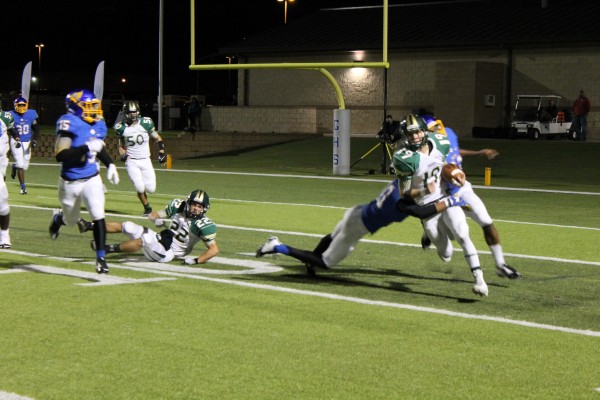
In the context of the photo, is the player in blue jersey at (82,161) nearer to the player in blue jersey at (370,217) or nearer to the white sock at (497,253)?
the player in blue jersey at (370,217)

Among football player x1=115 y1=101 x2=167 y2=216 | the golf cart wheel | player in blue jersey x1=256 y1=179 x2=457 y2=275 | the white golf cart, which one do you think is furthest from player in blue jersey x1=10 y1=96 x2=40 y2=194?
the golf cart wheel

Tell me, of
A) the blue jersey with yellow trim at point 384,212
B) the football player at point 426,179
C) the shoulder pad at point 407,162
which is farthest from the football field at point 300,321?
the shoulder pad at point 407,162

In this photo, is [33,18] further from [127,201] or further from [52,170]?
[127,201]

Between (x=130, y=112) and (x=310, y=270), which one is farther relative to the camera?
(x=130, y=112)

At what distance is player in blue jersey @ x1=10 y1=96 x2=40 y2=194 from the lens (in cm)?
2164

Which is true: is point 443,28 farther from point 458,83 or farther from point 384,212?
point 384,212

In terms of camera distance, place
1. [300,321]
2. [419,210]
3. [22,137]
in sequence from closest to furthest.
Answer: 1. [300,321]
2. [419,210]
3. [22,137]

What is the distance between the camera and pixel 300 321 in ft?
27.2

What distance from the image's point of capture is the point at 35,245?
13.1 m

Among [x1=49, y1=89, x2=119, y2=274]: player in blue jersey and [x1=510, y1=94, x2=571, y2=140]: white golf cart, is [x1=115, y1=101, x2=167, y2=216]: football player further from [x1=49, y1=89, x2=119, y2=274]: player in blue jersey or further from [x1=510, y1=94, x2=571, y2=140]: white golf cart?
[x1=510, y1=94, x2=571, y2=140]: white golf cart

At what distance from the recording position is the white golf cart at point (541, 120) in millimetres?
37656

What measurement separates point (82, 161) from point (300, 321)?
11.6 feet

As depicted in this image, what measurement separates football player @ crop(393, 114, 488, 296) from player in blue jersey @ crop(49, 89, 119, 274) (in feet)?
10.8

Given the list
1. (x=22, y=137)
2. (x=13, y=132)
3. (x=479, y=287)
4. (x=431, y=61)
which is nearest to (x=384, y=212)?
(x=479, y=287)
